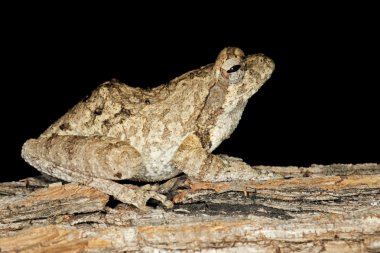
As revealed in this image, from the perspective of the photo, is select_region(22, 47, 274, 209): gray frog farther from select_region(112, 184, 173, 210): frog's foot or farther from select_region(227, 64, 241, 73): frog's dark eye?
select_region(112, 184, 173, 210): frog's foot

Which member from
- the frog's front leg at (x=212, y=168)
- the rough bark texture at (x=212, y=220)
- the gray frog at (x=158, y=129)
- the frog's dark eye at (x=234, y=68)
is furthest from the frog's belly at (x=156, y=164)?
the frog's dark eye at (x=234, y=68)

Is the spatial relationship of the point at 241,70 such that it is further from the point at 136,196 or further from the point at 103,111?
the point at 136,196

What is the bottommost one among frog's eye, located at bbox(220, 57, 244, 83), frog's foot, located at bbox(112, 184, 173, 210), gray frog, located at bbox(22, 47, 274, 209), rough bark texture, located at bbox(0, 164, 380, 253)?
rough bark texture, located at bbox(0, 164, 380, 253)

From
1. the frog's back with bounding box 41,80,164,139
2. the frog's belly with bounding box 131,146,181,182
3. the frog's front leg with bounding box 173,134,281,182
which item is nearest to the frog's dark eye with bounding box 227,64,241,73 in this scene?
the frog's back with bounding box 41,80,164,139

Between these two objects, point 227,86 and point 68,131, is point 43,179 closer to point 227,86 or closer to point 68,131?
point 68,131

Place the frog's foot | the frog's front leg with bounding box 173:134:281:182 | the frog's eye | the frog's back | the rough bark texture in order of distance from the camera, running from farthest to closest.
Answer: the frog's eye
the frog's back
the frog's front leg with bounding box 173:134:281:182
the frog's foot
the rough bark texture

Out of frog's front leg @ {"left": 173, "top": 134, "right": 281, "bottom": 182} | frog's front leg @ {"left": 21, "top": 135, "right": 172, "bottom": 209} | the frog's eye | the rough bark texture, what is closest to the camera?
the rough bark texture

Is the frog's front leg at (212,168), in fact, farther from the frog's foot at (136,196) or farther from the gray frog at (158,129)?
the frog's foot at (136,196)

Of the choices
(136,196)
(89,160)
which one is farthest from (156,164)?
(136,196)
